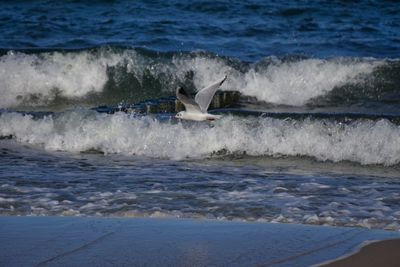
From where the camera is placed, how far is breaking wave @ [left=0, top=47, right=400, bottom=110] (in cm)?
974

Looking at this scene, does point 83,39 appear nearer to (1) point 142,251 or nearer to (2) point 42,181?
(2) point 42,181

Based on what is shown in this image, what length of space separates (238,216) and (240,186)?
30.7 inches

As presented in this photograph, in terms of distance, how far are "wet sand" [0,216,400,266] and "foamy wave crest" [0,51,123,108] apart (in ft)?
17.4

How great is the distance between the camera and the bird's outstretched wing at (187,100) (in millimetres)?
7034

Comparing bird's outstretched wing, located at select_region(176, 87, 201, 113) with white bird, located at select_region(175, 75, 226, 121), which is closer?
bird's outstretched wing, located at select_region(176, 87, 201, 113)

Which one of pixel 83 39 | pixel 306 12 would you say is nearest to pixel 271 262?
pixel 83 39

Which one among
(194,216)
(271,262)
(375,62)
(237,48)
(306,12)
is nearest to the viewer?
(271,262)

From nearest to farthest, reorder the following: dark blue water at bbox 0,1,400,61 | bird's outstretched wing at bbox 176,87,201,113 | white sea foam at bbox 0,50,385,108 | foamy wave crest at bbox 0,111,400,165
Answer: bird's outstretched wing at bbox 176,87,201,113 < foamy wave crest at bbox 0,111,400,165 < white sea foam at bbox 0,50,385,108 < dark blue water at bbox 0,1,400,61

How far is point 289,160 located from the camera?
23.5 ft

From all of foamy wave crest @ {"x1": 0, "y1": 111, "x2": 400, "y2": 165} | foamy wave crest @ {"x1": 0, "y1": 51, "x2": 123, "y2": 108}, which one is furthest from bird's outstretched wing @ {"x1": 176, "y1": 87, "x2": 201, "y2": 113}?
foamy wave crest @ {"x1": 0, "y1": 51, "x2": 123, "y2": 108}

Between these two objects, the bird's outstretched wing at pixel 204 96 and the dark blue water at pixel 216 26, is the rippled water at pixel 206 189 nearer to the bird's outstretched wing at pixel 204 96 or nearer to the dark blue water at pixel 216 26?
the bird's outstretched wing at pixel 204 96

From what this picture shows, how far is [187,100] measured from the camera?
23.7 feet

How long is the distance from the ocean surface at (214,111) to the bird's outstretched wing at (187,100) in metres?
0.31

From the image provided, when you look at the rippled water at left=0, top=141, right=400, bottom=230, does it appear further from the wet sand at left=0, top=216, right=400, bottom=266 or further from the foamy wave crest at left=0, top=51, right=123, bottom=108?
the foamy wave crest at left=0, top=51, right=123, bottom=108
